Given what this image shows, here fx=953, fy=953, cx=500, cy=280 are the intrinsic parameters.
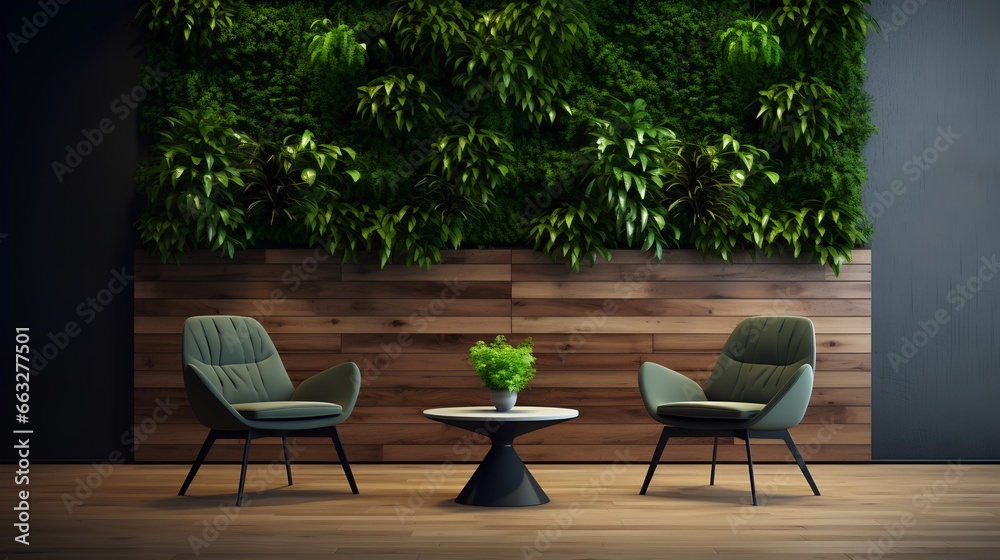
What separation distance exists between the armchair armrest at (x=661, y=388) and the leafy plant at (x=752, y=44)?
207 centimetres

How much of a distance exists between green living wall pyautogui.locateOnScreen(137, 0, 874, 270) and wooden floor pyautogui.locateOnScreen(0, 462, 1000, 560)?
1.40 m

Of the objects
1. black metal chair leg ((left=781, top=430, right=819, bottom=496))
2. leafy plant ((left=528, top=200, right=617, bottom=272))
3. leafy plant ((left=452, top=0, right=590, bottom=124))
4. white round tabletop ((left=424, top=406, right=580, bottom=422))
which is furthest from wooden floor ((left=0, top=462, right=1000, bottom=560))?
leafy plant ((left=452, top=0, right=590, bottom=124))

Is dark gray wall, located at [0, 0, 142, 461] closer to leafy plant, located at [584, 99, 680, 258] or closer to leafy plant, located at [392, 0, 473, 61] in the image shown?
leafy plant, located at [392, 0, 473, 61]

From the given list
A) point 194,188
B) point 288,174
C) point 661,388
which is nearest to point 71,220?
point 194,188

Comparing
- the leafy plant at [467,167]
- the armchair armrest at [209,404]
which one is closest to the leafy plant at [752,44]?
the leafy plant at [467,167]

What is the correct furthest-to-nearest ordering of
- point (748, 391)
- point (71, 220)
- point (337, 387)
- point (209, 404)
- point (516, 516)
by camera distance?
1. point (71, 220)
2. point (748, 391)
3. point (337, 387)
4. point (209, 404)
5. point (516, 516)

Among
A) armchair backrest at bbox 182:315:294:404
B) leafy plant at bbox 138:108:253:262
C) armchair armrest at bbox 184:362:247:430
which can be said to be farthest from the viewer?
leafy plant at bbox 138:108:253:262

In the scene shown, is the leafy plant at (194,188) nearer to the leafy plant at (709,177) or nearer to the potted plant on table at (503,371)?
the potted plant on table at (503,371)

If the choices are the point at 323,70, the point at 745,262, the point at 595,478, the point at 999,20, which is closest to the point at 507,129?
the point at 323,70

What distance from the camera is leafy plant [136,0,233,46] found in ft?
19.0

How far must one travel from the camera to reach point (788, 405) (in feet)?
14.5

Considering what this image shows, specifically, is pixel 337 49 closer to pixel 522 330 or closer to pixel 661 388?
pixel 522 330

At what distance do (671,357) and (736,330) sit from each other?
0.71 m

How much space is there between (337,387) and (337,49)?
218 cm
